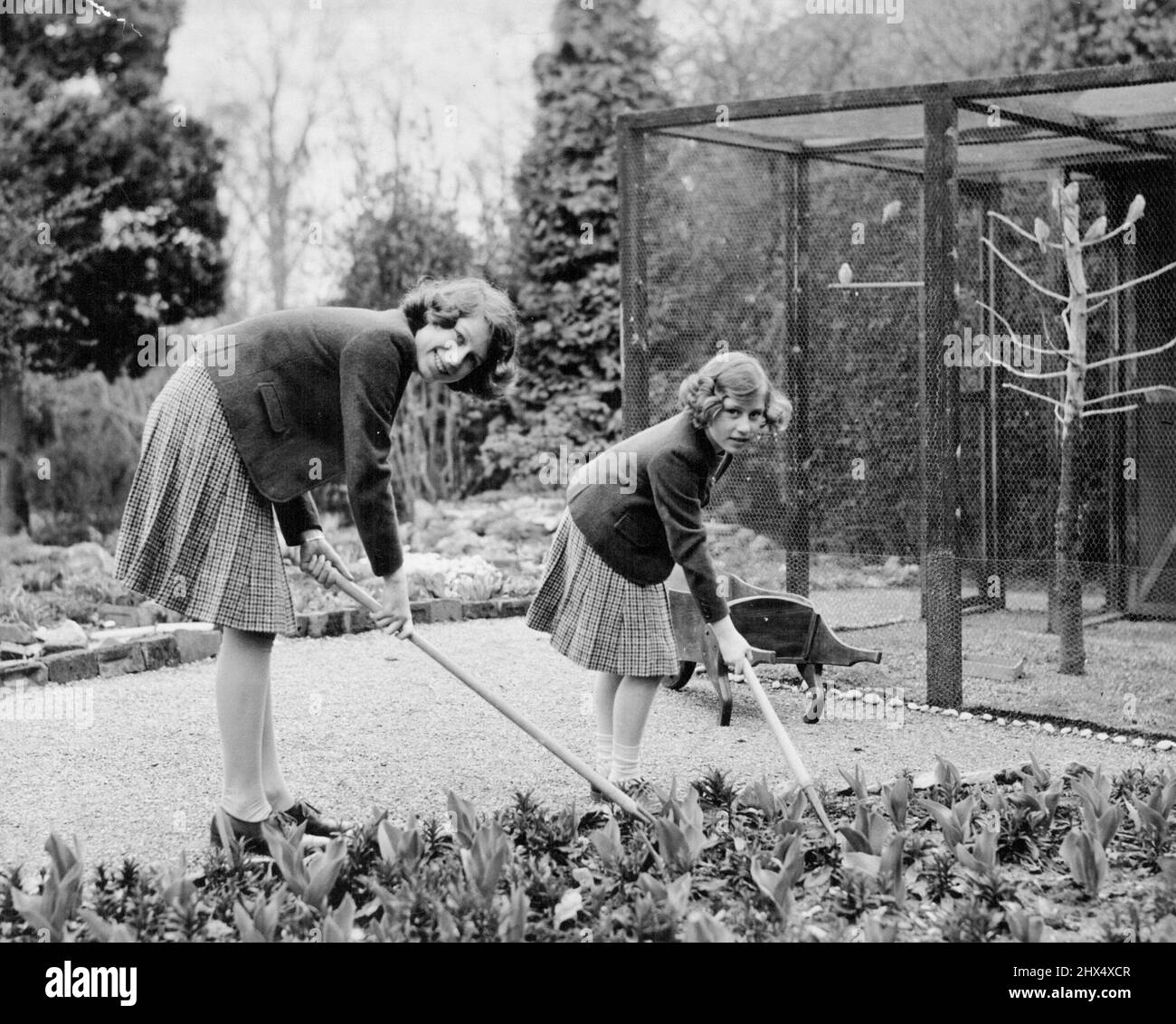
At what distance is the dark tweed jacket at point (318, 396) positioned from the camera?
2.94 meters

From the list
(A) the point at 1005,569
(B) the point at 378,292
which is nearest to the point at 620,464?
(A) the point at 1005,569

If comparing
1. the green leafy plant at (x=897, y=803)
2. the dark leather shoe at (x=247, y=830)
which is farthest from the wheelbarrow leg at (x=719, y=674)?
the dark leather shoe at (x=247, y=830)

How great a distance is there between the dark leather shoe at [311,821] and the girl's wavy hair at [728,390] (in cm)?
131

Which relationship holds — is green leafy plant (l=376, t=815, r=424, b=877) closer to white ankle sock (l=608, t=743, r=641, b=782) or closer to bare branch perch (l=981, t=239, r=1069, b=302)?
white ankle sock (l=608, t=743, r=641, b=782)

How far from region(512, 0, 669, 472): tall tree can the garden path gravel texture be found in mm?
3145

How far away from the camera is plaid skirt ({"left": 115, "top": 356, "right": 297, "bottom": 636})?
119 inches

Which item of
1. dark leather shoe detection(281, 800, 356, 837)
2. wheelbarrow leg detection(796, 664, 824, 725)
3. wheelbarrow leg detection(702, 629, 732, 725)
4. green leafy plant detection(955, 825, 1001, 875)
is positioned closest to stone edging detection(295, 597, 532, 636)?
wheelbarrow leg detection(702, 629, 732, 725)

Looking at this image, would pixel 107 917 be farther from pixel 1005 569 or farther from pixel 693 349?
pixel 693 349

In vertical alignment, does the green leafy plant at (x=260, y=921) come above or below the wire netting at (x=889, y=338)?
below

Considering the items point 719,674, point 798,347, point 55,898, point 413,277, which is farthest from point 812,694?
point 413,277

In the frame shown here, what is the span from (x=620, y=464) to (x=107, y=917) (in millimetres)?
1723

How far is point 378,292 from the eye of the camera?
945 centimetres

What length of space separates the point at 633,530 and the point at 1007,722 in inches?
74.2

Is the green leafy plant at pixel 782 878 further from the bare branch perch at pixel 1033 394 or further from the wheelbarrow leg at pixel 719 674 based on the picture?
the bare branch perch at pixel 1033 394
